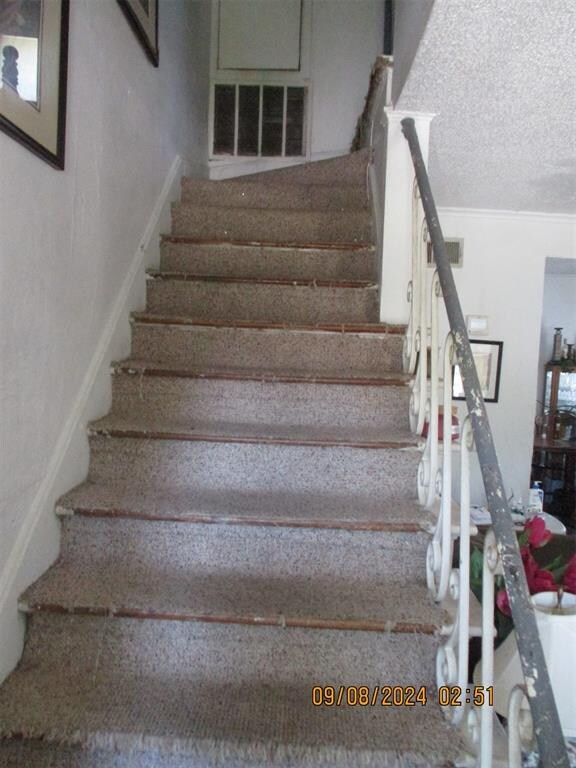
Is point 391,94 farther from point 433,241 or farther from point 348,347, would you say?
point 348,347

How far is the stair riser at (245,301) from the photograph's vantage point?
6.97ft

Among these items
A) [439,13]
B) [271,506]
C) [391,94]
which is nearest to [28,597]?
[271,506]

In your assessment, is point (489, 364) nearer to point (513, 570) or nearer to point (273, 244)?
point (273, 244)

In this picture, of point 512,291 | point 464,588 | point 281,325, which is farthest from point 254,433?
point 512,291

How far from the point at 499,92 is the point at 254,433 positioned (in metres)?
1.24

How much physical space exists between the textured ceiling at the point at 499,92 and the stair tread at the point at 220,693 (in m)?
1.47

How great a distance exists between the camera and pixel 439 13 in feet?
3.92

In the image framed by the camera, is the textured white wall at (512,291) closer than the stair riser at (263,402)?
No

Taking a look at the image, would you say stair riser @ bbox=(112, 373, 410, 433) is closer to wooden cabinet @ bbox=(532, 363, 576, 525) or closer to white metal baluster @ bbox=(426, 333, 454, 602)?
white metal baluster @ bbox=(426, 333, 454, 602)

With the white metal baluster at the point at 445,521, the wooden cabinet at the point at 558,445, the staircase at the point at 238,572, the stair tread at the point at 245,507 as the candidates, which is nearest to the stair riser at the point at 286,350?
the staircase at the point at 238,572

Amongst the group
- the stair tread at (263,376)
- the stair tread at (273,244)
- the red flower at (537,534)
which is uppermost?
the stair tread at (273,244)

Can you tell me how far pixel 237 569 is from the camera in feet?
4.61

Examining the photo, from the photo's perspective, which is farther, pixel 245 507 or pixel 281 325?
pixel 281 325

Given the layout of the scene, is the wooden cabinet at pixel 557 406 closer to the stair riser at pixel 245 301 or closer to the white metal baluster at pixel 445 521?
the stair riser at pixel 245 301
